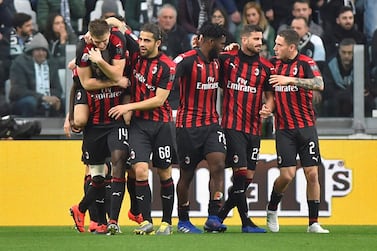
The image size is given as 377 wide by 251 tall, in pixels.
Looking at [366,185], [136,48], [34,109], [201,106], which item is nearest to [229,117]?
[201,106]

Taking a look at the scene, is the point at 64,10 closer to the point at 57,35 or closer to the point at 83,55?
the point at 57,35

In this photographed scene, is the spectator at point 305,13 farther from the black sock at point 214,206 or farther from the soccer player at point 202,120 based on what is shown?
the black sock at point 214,206

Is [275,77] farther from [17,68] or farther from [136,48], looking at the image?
[17,68]

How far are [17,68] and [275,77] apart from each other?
5100 millimetres

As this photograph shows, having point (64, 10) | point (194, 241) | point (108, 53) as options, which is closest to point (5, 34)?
point (64, 10)

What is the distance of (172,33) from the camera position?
17297mm

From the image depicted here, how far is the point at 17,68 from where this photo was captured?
16.6 m

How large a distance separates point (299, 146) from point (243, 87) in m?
0.96

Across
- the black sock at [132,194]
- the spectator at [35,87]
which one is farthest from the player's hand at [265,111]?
the spectator at [35,87]

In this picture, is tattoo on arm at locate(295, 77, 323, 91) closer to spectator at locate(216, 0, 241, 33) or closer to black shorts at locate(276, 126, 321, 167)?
black shorts at locate(276, 126, 321, 167)

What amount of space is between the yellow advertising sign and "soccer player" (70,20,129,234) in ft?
9.58

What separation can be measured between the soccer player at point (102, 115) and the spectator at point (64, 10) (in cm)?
515

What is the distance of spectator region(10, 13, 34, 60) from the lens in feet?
56.0

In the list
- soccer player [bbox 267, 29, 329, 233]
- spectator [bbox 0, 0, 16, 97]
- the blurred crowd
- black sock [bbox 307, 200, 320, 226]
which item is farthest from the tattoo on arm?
spectator [bbox 0, 0, 16, 97]
